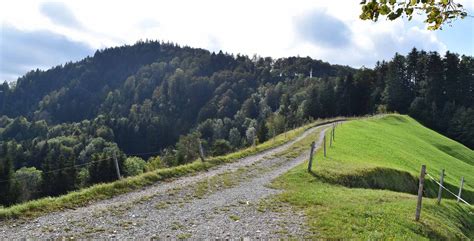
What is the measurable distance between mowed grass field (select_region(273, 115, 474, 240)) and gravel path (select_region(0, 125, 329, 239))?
1390mm

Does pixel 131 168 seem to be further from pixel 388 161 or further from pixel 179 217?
pixel 179 217

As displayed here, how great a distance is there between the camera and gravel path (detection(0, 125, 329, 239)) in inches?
525

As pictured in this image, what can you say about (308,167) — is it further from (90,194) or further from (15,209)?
(15,209)

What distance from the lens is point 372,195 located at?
21.7m

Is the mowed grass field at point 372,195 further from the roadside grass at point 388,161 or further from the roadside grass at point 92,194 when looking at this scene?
the roadside grass at point 92,194

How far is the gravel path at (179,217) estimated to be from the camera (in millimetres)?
13344

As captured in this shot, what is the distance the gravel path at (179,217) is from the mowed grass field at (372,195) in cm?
139

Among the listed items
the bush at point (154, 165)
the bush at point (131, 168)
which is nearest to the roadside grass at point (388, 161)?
the bush at point (154, 165)

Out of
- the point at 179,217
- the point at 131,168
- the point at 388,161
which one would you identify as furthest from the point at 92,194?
the point at 131,168

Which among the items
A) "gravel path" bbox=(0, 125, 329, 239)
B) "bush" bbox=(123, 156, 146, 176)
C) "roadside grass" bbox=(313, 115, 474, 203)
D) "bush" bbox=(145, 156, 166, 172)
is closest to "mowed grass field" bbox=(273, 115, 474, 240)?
"roadside grass" bbox=(313, 115, 474, 203)

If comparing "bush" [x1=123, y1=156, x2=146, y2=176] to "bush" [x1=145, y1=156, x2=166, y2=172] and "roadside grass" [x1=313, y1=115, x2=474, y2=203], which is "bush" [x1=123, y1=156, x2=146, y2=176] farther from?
"roadside grass" [x1=313, y1=115, x2=474, y2=203]

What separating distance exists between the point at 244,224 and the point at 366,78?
116892 mm

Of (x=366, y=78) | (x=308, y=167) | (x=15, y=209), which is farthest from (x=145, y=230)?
(x=366, y=78)

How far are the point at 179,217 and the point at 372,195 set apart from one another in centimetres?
1161
